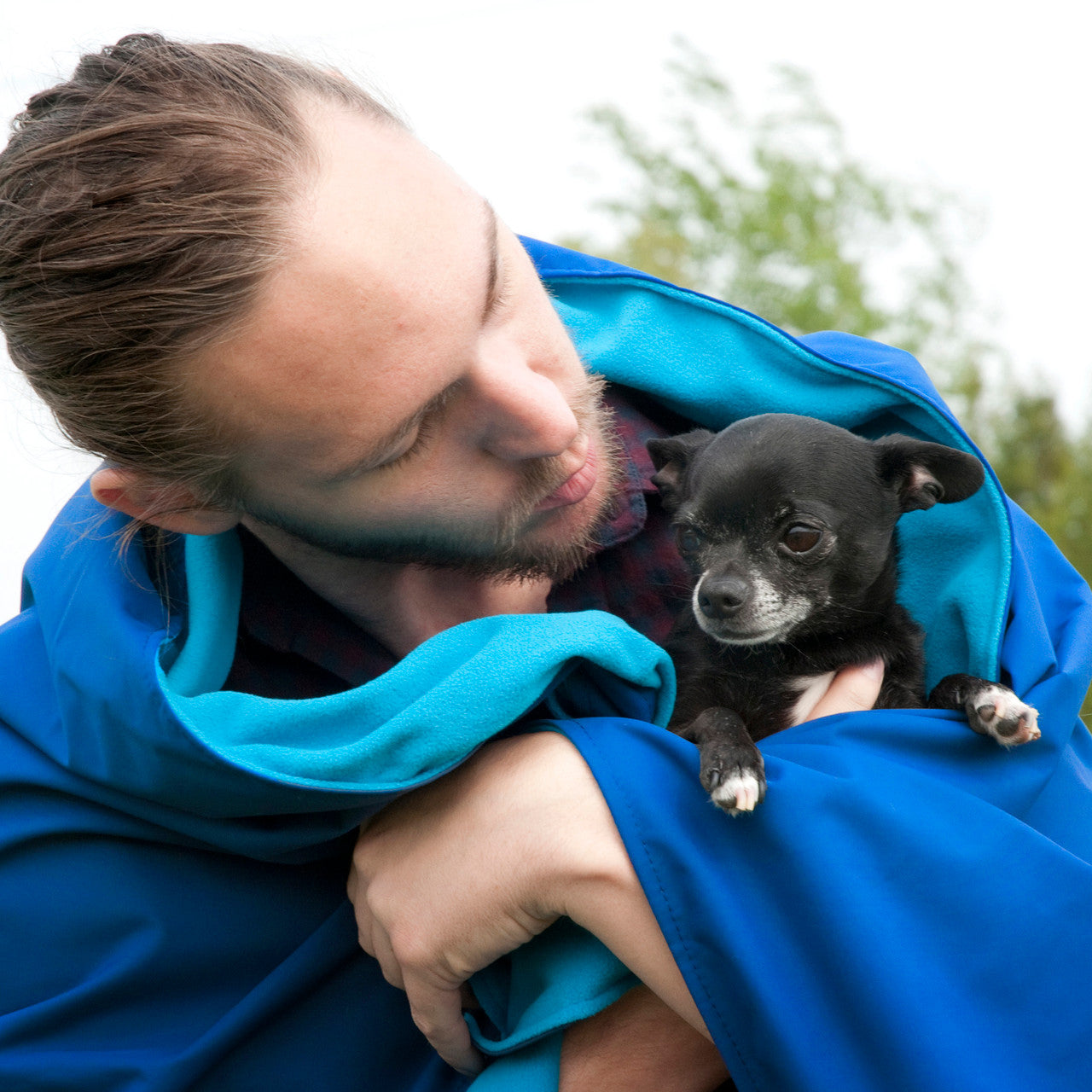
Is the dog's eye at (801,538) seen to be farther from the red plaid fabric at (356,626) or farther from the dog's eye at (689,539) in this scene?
the red plaid fabric at (356,626)

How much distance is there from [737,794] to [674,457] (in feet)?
2.94

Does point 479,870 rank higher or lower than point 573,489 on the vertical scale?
lower

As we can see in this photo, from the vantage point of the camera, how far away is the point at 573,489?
1.81 m

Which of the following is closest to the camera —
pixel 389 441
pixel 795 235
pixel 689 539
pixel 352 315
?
pixel 352 315

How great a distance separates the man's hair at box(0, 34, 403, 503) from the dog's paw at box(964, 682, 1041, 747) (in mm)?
1214

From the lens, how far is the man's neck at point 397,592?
1.84 metres

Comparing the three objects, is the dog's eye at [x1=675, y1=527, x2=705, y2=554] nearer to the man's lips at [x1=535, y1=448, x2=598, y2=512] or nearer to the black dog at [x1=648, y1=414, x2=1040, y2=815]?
the black dog at [x1=648, y1=414, x2=1040, y2=815]

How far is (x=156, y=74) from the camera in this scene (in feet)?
5.26

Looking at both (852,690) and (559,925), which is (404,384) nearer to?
(559,925)

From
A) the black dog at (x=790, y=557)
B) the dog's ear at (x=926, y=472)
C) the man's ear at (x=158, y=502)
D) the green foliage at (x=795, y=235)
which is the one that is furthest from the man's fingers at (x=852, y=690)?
the green foliage at (x=795, y=235)

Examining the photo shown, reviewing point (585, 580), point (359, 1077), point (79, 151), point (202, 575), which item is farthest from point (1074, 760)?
point (79, 151)

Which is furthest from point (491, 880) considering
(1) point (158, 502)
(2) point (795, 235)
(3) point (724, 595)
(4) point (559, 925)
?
(2) point (795, 235)

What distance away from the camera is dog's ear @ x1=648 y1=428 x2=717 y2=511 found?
6.81 ft

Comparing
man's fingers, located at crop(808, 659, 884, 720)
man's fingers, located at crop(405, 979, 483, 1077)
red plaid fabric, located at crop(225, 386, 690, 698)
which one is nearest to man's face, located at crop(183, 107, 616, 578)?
red plaid fabric, located at crop(225, 386, 690, 698)
